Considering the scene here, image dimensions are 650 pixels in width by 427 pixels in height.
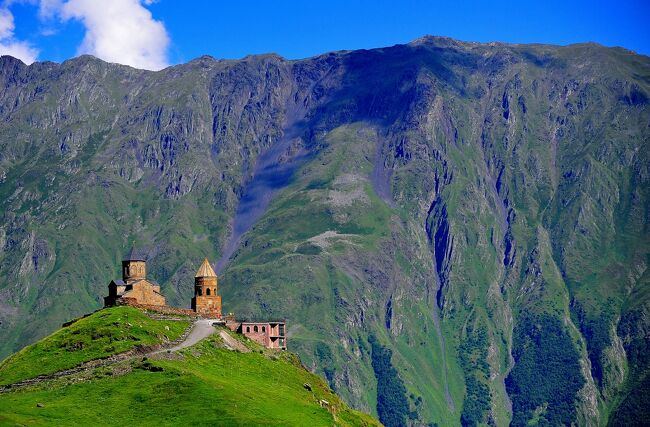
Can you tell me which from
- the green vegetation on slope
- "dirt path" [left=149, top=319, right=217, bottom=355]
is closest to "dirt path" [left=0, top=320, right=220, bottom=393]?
"dirt path" [left=149, top=319, right=217, bottom=355]

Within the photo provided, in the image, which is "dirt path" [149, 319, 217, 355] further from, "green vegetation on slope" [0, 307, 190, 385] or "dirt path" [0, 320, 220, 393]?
"green vegetation on slope" [0, 307, 190, 385]

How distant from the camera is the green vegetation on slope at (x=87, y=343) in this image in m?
166

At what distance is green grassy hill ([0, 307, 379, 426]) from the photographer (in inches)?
5659

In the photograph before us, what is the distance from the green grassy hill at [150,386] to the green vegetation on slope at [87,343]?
0.47ft

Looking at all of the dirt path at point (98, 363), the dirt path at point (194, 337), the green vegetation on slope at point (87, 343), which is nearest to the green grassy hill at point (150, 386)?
the green vegetation on slope at point (87, 343)

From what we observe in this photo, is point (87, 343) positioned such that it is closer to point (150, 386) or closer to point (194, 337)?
point (150, 386)

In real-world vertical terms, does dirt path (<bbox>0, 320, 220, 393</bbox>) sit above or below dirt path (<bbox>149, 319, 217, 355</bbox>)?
below

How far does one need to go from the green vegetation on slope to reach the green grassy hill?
0.47 ft

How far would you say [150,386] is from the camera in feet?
504

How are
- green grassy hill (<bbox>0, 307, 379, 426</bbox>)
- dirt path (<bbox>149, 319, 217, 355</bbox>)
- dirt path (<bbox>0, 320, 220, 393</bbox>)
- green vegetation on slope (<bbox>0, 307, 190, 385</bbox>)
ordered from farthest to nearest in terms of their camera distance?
dirt path (<bbox>149, 319, 217, 355</bbox>) → green vegetation on slope (<bbox>0, 307, 190, 385</bbox>) → dirt path (<bbox>0, 320, 220, 393</bbox>) → green grassy hill (<bbox>0, 307, 379, 426</bbox>)

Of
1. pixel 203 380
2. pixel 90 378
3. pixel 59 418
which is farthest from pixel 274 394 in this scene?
pixel 59 418

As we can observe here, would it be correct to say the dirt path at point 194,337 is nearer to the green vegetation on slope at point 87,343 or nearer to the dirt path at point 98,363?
the dirt path at point 98,363

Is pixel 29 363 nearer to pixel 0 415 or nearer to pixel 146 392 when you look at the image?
pixel 146 392

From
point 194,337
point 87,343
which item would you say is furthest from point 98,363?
point 194,337
